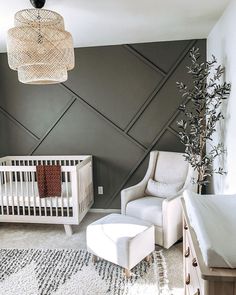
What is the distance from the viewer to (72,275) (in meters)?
2.50

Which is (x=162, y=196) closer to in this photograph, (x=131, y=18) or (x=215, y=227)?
(x=131, y=18)

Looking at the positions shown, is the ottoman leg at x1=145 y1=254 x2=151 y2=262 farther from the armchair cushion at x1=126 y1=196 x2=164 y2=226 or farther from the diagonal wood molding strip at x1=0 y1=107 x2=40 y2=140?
the diagonal wood molding strip at x1=0 y1=107 x2=40 y2=140

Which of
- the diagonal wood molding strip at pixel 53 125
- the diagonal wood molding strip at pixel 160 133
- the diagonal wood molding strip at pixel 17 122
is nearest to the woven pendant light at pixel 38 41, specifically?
the diagonal wood molding strip at pixel 53 125

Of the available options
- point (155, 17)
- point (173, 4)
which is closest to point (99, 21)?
point (155, 17)

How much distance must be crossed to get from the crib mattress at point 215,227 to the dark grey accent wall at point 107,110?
92.5 inches

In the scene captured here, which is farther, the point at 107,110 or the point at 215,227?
the point at 107,110

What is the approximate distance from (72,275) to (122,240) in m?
0.57

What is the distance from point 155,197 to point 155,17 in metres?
1.99

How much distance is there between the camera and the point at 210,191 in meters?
3.63

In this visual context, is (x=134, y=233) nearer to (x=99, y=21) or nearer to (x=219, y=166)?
(x=219, y=166)

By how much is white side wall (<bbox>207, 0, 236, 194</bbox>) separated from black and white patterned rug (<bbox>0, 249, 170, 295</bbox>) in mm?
1004

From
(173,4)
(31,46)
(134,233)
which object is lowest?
(134,233)

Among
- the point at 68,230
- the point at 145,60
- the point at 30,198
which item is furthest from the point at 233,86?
the point at 30,198

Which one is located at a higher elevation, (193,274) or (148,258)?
(193,274)
